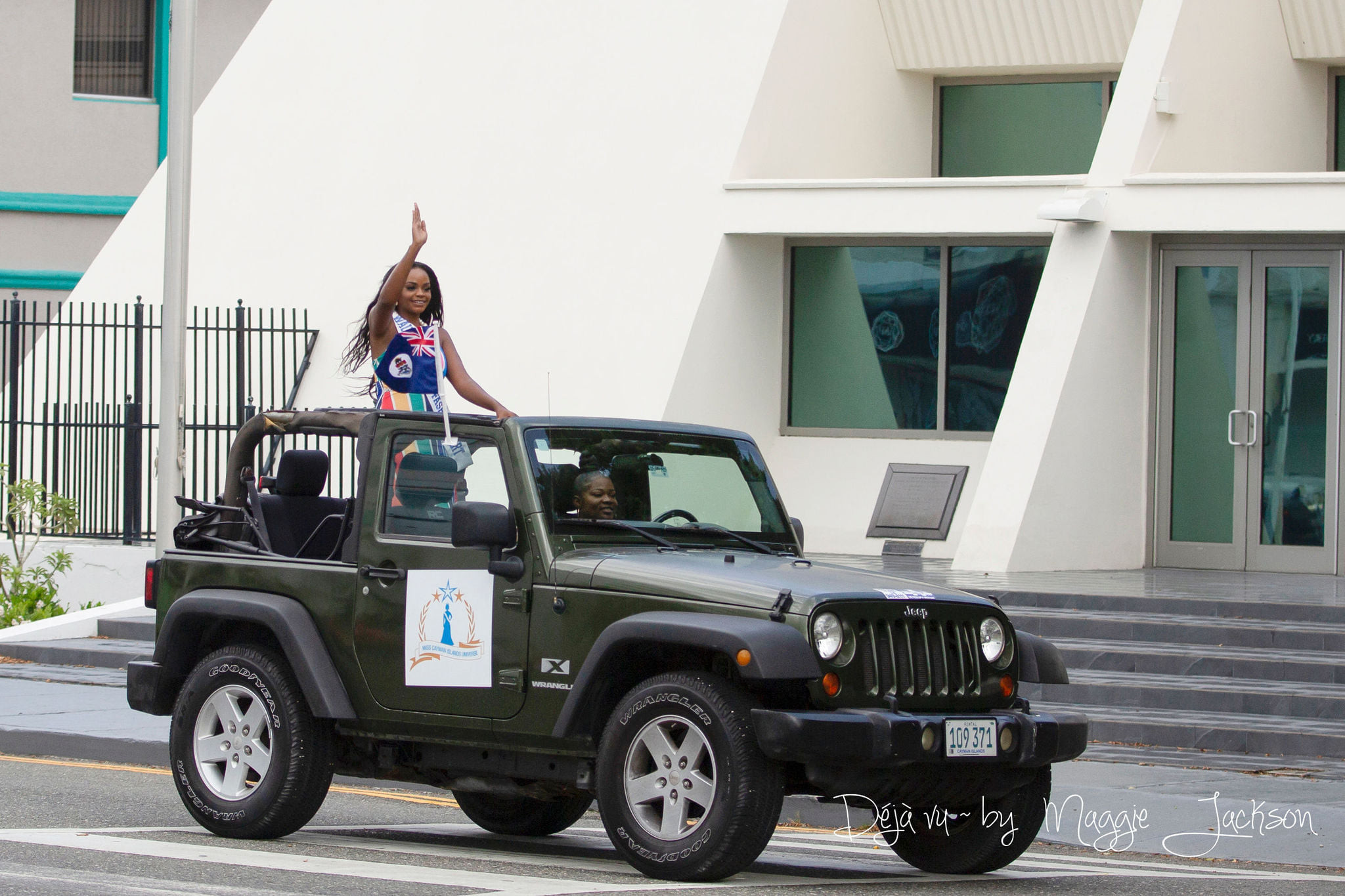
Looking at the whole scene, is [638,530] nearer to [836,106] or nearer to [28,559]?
[28,559]

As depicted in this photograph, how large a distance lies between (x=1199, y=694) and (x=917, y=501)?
7059 millimetres

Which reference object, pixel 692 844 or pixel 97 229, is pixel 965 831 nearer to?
pixel 692 844

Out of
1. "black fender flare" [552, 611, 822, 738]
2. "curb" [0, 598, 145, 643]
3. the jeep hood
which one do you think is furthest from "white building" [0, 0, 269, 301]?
"black fender flare" [552, 611, 822, 738]

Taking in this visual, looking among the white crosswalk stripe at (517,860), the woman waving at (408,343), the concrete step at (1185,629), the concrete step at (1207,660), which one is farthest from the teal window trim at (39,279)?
the white crosswalk stripe at (517,860)

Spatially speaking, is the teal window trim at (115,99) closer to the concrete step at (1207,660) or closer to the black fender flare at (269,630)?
the concrete step at (1207,660)

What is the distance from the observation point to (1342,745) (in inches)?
426

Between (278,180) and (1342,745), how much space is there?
1343cm

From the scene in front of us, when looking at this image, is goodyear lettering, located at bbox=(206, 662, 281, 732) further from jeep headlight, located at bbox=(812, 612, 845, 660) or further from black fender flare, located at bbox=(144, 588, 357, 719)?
jeep headlight, located at bbox=(812, 612, 845, 660)

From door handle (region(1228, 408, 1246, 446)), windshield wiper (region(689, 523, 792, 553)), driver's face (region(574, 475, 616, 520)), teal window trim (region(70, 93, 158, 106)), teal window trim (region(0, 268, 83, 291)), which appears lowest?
windshield wiper (region(689, 523, 792, 553))

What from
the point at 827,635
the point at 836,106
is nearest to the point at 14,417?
→ the point at 836,106

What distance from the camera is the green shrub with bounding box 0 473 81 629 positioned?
17219mm

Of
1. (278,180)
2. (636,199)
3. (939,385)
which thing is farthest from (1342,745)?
(278,180)

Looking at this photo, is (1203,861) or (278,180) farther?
(278,180)

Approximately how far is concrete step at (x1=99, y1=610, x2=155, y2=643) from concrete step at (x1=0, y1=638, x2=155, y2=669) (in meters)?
0.06
